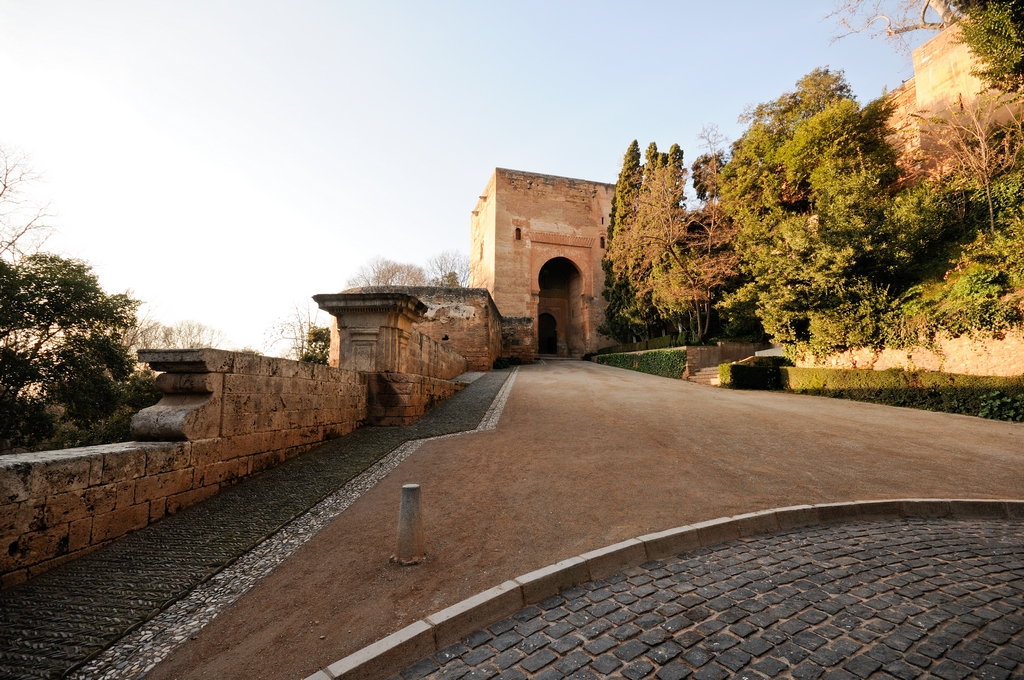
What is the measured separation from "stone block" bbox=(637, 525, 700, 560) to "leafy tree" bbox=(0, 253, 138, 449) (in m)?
16.1

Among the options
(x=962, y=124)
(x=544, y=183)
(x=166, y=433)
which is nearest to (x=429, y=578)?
(x=166, y=433)

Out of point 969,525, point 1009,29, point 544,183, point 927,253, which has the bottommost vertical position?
point 969,525

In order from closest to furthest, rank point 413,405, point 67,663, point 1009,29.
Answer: point 67,663, point 413,405, point 1009,29

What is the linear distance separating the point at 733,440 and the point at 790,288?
31.1 ft

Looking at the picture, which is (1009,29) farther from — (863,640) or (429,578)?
(429,578)

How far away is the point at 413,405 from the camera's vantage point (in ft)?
24.7

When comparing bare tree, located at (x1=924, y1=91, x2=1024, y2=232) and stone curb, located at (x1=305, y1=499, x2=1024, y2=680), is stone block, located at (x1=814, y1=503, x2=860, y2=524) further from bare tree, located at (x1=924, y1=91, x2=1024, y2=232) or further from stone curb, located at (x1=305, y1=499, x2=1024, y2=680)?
bare tree, located at (x1=924, y1=91, x2=1024, y2=232)

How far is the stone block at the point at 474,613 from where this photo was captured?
2.21 m

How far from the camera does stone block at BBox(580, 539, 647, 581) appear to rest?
2.82m

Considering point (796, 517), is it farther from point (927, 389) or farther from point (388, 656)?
point (927, 389)

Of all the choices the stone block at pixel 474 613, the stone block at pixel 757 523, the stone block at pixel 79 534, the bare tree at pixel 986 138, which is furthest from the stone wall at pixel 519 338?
the stone block at pixel 474 613

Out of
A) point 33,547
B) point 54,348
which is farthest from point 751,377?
point 54,348

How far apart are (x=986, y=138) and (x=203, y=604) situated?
20744 mm

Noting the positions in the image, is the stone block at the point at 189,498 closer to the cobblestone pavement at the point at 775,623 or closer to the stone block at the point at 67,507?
the stone block at the point at 67,507
